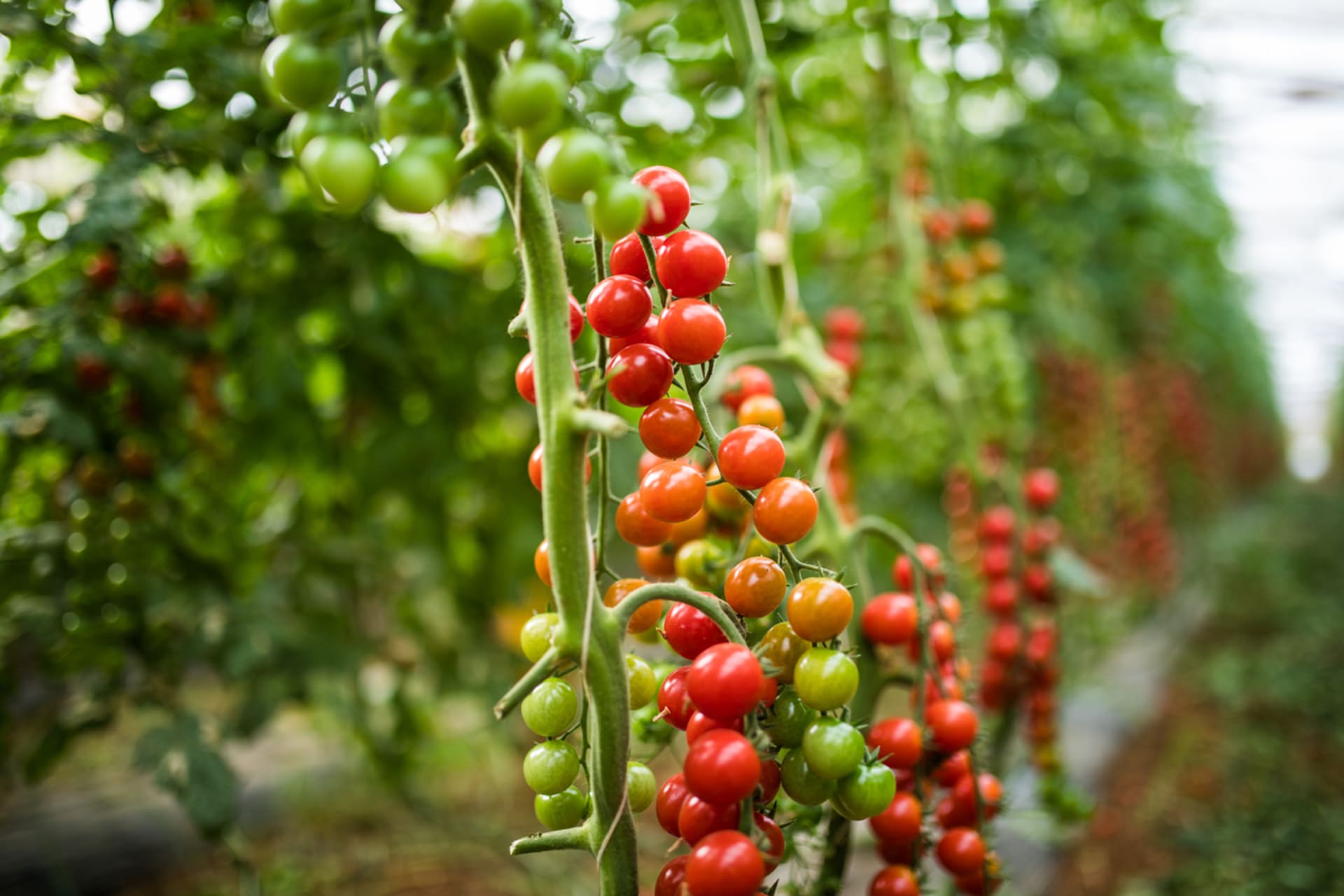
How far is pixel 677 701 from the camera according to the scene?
1.43 feet

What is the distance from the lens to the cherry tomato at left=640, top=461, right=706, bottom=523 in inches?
16.2

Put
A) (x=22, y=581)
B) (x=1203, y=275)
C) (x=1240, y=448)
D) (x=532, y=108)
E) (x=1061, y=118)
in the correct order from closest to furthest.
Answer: (x=532, y=108) → (x=22, y=581) → (x=1061, y=118) → (x=1203, y=275) → (x=1240, y=448)

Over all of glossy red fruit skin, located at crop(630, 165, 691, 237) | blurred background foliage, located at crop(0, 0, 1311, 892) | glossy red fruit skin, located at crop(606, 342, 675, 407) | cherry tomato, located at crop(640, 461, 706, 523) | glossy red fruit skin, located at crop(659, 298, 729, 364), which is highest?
glossy red fruit skin, located at crop(630, 165, 691, 237)

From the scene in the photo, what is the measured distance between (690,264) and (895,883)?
397 millimetres

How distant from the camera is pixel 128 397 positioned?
3.30 ft

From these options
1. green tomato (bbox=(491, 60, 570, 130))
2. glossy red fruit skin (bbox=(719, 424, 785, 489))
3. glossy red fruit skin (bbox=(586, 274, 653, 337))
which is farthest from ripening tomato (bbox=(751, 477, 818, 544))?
green tomato (bbox=(491, 60, 570, 130))

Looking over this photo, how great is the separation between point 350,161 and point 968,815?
59cm

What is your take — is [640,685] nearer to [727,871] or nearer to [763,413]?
[727,871]

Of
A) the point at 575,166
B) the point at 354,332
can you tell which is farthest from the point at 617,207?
the point at 354,332

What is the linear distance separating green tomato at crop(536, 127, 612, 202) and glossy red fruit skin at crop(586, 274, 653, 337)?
78mm

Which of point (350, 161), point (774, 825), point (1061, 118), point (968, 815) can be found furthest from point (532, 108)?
point (1061, 118)

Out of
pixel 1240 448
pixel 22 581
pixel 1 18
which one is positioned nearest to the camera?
pixel 1 18

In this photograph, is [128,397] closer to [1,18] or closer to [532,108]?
[1,18]

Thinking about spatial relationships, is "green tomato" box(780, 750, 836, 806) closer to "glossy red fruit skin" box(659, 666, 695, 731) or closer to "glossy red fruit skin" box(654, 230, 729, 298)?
"glossy red fruit skin" box(659, 666, 695, 731)
